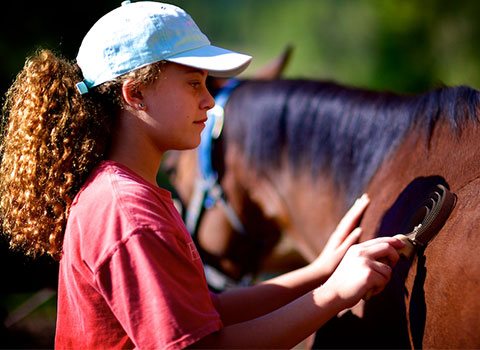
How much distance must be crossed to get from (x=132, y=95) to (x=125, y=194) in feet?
0.76

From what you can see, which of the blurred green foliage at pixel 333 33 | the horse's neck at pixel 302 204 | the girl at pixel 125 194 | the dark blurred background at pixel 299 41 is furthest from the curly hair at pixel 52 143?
the blurred green foliage at pixel 333 33

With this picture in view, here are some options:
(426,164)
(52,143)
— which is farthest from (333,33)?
(52,143)

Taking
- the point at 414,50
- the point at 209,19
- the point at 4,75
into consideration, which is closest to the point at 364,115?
the point at 4,75

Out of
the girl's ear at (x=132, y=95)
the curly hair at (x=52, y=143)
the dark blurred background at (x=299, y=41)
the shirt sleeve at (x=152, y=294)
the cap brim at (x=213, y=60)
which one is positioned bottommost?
the dark blurred background at (x=299, y=41)

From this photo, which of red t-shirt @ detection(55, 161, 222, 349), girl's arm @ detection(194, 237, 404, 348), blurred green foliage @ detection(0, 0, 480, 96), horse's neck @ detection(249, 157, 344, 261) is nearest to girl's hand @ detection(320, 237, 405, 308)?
girl's arm @ detection(194, 237, 404, 348)

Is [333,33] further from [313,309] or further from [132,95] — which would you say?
[313,309]

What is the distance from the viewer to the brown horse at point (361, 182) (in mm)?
1370

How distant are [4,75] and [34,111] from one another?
2.58 metres

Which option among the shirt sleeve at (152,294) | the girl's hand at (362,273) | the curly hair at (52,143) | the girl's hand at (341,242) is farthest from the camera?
the girl's hand at (341,242)

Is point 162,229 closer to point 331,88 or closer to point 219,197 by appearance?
point 331,88

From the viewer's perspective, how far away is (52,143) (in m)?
1.38

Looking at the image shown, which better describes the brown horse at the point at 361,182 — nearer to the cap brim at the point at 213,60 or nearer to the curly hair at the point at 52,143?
the cap brim at the point at 213,60

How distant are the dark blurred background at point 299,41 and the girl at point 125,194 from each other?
278mm

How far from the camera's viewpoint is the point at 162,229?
123 cm
